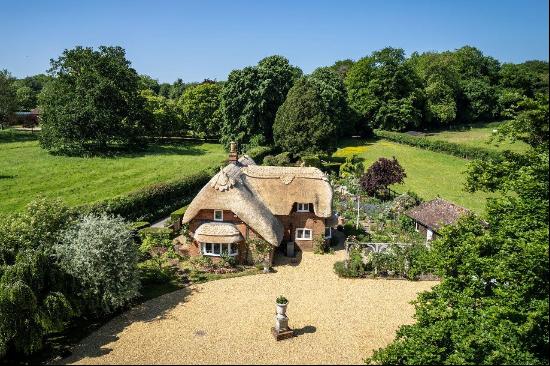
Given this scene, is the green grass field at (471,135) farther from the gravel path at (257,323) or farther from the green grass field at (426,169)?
the gravel path at (257,323)

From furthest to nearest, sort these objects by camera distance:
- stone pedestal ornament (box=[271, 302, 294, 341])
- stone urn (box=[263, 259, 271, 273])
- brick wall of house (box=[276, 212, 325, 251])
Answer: brick wall of house (box=[276, 212, 325, 251]) → stone urn (box=[263, 259, 271, 273]) → stone pedestal ornament (box=[271, 302, 294, 341])

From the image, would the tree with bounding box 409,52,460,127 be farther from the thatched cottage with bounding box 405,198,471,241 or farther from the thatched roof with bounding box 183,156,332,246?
the thatched roof with bounding box 183,156,332,246

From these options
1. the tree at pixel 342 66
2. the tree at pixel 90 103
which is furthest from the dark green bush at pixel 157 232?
the tree at pixel 342 66

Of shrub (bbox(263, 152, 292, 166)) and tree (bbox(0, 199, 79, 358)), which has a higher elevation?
shrub (bbox(263, 152, 292, 166))

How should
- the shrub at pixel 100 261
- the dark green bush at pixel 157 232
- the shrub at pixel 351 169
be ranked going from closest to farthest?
1. the shrub at pixel 100 261
2. the dark green bush at pixel 157 232
3. the shrub at pixel 351 169

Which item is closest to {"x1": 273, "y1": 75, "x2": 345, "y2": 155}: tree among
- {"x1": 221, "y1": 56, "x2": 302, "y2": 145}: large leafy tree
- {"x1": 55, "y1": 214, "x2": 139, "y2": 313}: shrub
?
{"x1": 221, "y1": 56, "x2": 302, "y2": 145}: large leafy tree

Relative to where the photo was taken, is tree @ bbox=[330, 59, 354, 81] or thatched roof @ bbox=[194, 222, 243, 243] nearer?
thatched roof @ bbox=[194, 222, 243, 243]

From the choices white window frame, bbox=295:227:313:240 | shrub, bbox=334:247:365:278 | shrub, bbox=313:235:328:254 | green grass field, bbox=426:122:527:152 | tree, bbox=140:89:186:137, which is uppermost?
tree, bbox=140:89:186:137

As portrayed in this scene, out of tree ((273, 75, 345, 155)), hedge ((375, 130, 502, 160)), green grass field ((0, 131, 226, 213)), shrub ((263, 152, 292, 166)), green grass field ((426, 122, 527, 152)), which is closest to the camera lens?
green grass field ((0, 131, 226, 213))
